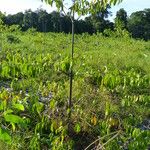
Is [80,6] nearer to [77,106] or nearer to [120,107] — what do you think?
[77,106]

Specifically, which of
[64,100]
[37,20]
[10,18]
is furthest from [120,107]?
[37,20]

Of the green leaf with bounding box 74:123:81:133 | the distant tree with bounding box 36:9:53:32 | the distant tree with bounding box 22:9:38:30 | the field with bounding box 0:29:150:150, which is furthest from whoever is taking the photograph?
the distant tree with bounding box 22:9:38:30

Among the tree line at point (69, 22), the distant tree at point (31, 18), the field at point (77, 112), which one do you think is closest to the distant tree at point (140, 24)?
the tree line at point (69, 22)

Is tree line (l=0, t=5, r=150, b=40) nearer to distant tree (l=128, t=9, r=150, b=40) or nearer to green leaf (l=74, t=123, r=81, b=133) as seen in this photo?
distant tree (l=128, t=9, r=150, b=40)

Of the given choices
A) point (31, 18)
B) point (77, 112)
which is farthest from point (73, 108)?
point (31, 18)

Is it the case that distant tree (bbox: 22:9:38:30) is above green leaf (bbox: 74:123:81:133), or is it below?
above

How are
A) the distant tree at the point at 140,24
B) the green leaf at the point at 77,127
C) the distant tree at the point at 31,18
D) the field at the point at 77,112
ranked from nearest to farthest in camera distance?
the field at the point at 77,112
the green leaf at the point at 77,127
the distant tree at the point at 31,18
the distant tree at the point at 140,24

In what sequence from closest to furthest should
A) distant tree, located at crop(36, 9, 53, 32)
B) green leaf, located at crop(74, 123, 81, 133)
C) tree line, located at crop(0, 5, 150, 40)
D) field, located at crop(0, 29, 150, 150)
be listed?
field, located at crop(0, 29, 150, 150) → green leaf, located at crop(74, 123, 81, 133) → tree line, located at crop(0, 5, 150, 40) → distant tree, located at crop(36, 9, 53, 32)

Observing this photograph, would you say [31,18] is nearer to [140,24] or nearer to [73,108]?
[140,24]

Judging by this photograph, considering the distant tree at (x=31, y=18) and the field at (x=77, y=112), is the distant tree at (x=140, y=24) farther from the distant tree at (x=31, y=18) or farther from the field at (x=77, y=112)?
the field at (x=77, y=112)

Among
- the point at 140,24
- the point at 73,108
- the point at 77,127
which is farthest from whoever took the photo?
the point at 140,24

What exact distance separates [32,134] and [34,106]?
52 centimetres

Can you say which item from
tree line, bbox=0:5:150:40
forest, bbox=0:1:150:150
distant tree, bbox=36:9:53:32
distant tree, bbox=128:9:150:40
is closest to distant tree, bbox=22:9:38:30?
tree line, bbox=0:5:150:40

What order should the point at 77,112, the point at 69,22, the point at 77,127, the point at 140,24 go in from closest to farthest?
the point at 77,127 < the point at 77,112 < the point at 69,22 < the point at 140,24
